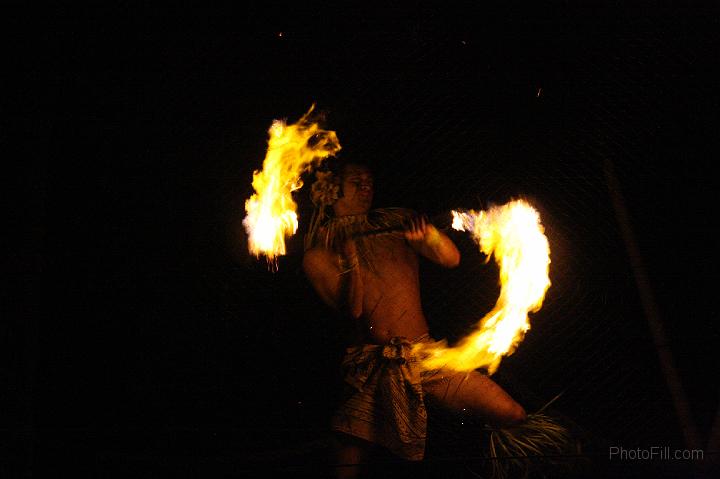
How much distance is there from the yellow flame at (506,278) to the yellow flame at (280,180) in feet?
2.61

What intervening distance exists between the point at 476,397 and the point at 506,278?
0.62 m

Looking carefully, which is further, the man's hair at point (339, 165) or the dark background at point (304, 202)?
the man's hair at point (339, 165)

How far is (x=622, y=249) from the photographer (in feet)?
11.6

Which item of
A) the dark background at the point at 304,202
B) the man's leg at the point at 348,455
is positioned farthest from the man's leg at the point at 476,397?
the man's leg at the point at 348,455

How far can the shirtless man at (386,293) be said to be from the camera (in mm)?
3248

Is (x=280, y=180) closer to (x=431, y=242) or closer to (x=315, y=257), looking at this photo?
(x=315, y=257)

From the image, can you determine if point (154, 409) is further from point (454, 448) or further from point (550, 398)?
point (550, 398)

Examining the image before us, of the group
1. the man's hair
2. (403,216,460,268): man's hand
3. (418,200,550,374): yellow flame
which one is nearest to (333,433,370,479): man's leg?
(418,200,550,374): yellow flame

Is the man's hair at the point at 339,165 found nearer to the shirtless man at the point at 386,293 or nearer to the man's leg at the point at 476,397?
the shirtless man at the point at 386,293

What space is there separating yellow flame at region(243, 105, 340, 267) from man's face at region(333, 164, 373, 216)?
5.8 inches

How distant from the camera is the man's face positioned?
3.32 metres

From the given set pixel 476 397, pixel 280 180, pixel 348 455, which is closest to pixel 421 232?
pixel 280 180

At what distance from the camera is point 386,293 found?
328 cm

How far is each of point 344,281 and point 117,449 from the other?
1337 mm
